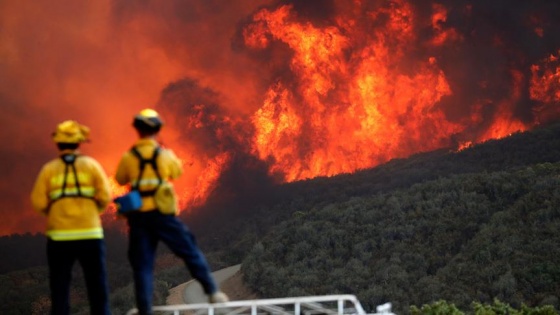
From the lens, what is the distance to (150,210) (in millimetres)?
7906

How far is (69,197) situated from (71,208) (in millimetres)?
111

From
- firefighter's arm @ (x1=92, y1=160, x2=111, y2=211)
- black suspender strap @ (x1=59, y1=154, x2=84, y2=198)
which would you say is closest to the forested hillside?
firefighter's arm @ (x1=92, y1=160, x2=111, y2=211)

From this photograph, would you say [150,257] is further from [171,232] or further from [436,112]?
[436,112]

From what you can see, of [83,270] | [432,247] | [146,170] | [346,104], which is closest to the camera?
[146,170]

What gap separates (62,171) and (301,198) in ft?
174

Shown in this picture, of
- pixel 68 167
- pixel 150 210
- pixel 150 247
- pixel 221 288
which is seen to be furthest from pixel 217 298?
pixel 221 288

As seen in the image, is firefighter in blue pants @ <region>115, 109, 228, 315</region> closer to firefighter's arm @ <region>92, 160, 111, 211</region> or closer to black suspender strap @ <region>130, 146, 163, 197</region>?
black suspender strap @ <region>130, 146, 163, 197</region>

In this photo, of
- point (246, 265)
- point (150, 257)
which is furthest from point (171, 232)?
point (246, 265)

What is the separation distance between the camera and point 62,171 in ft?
26.4

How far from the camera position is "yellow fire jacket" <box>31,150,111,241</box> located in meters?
8.03

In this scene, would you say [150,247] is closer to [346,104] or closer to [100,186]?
[100,186]

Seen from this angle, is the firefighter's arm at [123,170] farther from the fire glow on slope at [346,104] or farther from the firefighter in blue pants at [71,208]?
the fire glow on slope at [346,104]

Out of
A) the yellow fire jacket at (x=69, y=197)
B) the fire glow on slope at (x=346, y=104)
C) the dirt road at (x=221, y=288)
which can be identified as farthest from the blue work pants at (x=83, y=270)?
the fire glow on slope at (x=346, y=104)

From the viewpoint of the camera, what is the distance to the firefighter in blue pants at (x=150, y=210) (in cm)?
789
